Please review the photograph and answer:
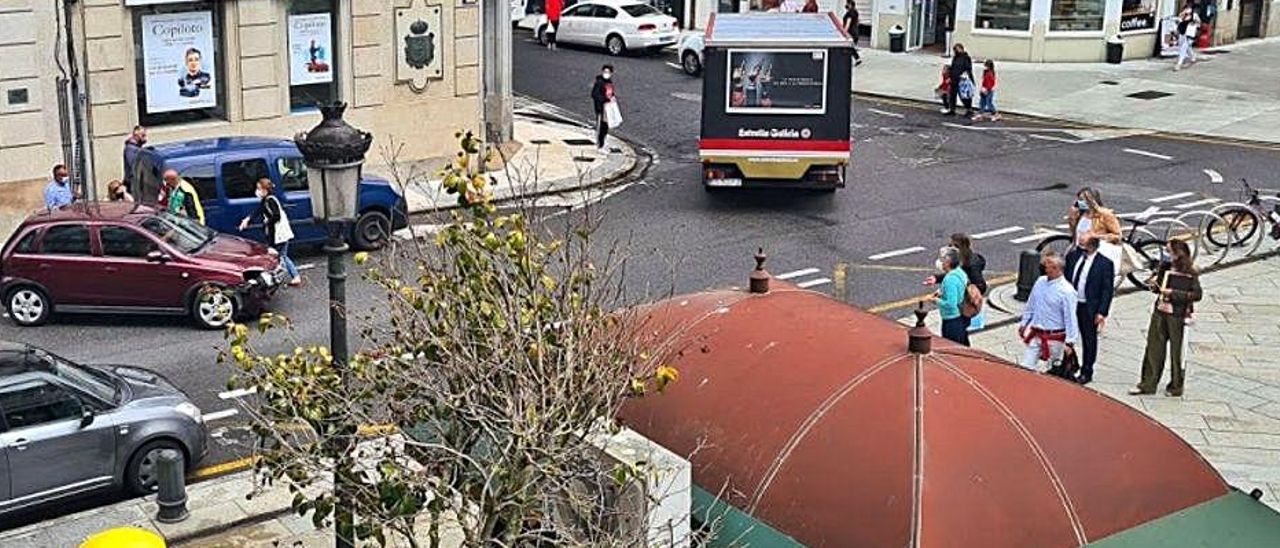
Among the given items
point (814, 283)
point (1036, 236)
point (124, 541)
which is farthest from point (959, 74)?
point (124, 541)

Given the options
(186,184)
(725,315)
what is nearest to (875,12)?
(186,184)

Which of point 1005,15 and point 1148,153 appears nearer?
point 1148,153

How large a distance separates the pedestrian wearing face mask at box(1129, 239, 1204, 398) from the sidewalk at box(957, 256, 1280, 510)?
0.60 ft

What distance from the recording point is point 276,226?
62.2ft

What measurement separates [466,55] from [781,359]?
688 inches

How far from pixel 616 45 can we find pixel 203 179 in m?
20.5

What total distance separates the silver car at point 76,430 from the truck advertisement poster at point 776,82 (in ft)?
39.2

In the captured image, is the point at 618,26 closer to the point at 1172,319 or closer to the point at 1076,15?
the point at 1076,15

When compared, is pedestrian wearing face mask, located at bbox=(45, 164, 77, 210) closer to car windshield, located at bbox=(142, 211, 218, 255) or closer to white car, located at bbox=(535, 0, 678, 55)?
car windshield, located at bbox=(142, 211, 218, 255)

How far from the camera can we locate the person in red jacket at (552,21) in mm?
39000

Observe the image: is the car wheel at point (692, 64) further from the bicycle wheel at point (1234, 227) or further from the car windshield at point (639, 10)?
the bicycle wheel at point (1234, 227)

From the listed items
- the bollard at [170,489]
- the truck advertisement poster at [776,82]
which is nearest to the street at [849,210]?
the bollard at [170,489]

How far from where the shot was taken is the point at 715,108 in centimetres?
2353

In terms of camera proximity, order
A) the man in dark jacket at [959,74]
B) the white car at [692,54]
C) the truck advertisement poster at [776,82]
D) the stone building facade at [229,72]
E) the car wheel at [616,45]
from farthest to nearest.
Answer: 1. the car wheel at [616,45]
2. the white car at [692,54]
3. the man in dark jacket at [959,74]
4. the truck advertisement poster at [776,82]
5. the stone building facade at [229,72]
